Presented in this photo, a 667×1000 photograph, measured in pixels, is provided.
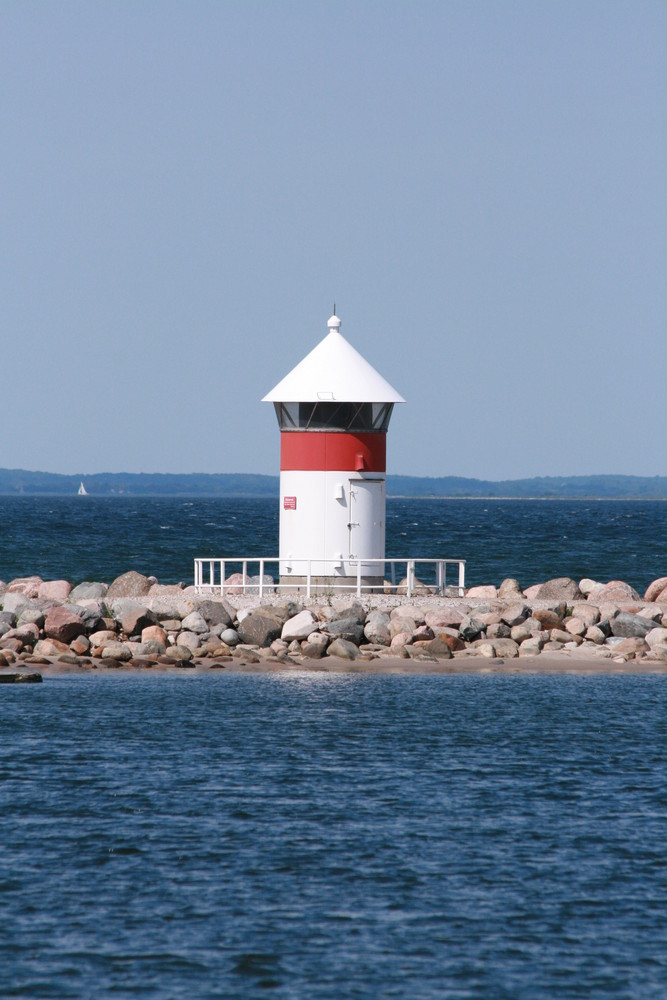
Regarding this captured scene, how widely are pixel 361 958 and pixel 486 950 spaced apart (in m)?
1.03

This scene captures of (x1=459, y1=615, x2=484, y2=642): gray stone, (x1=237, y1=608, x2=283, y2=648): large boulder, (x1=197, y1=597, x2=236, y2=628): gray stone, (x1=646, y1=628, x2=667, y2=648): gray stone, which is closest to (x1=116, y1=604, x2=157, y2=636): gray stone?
(x1=197, y1=597, x2=236, y2=628): gray stone

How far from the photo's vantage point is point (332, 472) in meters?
30.5

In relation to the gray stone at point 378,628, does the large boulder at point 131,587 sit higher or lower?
higher

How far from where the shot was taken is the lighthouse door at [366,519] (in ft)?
100

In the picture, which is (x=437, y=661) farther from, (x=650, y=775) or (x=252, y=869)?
(x=252, y=869)

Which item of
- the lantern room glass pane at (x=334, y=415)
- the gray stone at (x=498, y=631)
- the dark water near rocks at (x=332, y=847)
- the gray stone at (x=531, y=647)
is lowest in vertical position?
the dark water near rocks at (x=332, y=847)

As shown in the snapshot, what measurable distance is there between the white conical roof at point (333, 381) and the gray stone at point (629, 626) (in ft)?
19.9

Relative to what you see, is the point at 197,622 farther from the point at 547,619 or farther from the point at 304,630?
the point at 547,619

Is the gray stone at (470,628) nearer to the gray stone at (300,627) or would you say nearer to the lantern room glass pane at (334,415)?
the gray stone at (300,627)

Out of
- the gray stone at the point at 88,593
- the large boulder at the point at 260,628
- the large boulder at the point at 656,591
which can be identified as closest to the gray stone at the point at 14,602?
the gray stone at the point at 88,593

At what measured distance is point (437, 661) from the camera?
92.5 ft

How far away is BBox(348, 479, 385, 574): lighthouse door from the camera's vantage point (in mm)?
30547

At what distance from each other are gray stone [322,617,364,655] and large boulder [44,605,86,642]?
15.1 ft

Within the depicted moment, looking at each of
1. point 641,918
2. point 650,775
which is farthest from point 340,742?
point 641,918
